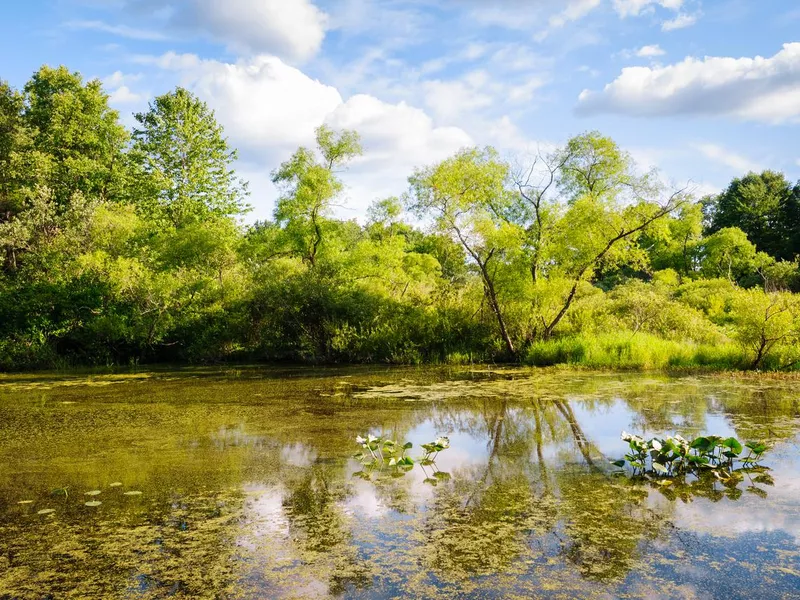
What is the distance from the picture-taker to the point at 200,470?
6316mm

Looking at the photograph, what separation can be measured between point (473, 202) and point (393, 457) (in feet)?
34.9

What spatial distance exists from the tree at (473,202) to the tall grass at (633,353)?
5.48 ft

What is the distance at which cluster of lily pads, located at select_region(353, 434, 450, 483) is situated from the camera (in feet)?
20.4

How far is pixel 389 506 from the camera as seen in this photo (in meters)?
5.07

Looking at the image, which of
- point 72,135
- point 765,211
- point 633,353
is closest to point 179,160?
point 72,135

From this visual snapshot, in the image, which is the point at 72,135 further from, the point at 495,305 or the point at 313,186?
the point at 495,305

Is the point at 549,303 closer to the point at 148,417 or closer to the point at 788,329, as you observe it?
the point at 788,329

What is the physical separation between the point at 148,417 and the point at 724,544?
806 cm

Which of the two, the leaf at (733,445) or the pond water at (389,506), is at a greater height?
the leaf at (733,445)

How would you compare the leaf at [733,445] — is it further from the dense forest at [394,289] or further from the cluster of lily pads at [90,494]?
the dense forest at [394,289]

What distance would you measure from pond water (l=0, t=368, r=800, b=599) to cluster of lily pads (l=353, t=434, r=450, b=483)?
4.1 inches

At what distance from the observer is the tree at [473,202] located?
15.7 meters

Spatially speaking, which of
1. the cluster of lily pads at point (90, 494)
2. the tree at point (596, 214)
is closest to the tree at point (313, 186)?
the tree at point (596, 214)

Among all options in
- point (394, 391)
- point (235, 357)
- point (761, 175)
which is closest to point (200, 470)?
point (394, 391)
